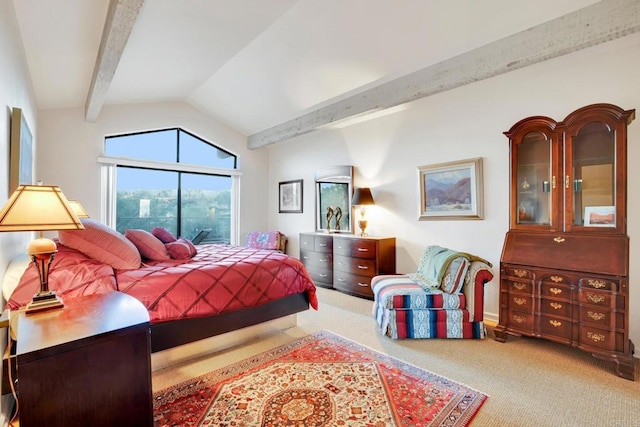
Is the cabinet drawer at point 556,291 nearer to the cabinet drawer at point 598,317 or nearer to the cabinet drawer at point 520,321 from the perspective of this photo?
the cabinet drawer at point 598,317

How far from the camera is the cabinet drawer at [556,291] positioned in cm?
245

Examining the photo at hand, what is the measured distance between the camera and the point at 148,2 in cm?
255

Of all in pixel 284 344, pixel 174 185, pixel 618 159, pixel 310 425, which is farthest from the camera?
pixel 174 185

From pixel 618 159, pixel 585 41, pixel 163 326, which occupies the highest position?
pixel 585 41

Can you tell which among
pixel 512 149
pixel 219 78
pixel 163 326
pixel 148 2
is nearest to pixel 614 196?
pixel 512 149

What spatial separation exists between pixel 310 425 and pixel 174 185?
15.4 feet

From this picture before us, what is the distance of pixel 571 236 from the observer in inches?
100

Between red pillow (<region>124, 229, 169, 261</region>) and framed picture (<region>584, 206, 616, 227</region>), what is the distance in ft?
12.0

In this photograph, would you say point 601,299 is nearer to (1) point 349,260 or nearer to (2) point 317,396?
(2) point 317,396

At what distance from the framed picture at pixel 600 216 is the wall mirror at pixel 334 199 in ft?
9.55

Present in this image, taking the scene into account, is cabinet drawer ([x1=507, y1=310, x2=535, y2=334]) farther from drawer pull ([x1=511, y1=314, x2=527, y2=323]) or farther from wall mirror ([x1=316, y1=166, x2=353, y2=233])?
wall mirror ([x1=316, y1=166, x2=353, y2=233])

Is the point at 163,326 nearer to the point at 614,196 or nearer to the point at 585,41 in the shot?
the point at 614,196

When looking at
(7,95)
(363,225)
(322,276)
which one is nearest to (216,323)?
(7,95)

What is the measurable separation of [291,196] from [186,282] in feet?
12.5
